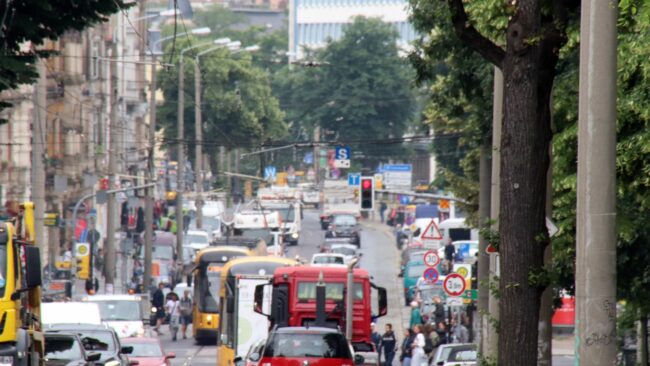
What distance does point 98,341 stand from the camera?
2695cm

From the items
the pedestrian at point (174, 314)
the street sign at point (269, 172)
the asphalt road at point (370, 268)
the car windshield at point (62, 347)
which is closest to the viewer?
the car windshield at point (62, 347)

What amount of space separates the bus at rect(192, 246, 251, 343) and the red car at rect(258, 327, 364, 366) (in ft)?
72.7

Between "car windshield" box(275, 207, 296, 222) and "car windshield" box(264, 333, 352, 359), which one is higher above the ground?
"car windshield" box(275, 207, 296, 222)

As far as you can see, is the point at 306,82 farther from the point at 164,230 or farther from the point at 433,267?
the point at 433,267

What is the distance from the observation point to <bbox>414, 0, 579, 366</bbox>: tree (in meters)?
14.1

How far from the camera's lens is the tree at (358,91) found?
326 ft

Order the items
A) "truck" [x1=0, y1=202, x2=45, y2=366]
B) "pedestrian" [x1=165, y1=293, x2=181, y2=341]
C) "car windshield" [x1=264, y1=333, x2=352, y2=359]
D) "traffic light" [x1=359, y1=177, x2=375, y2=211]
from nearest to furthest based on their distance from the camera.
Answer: "truck" [x1=0, y1=202, x2=45, y2=366] < "car windshield" [x1=264, y1=333, x2=352, y2=359] < "traffic light" [x1=359, y1=177, x2=375, y2=211] < "pedestrian" [x1=165, y1=293, x2=181, y2=341]

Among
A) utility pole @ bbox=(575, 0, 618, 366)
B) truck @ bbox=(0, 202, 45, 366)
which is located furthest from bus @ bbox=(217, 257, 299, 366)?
utility pole @ bbox=(575, 0, 618, 366)

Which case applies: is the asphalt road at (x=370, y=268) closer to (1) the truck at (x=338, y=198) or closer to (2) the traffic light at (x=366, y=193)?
(1) the truck at (x=338, y=198)

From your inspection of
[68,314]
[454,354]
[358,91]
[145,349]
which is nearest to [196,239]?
[358,91]

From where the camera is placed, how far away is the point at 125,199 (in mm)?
74562

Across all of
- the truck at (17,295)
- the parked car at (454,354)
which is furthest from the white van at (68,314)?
the truck at (17,295)

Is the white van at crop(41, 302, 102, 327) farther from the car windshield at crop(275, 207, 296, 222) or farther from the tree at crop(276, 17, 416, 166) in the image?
the tree at crop(276, 17, 416, 166)

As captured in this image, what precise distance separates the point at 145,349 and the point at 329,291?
4.55 metres
